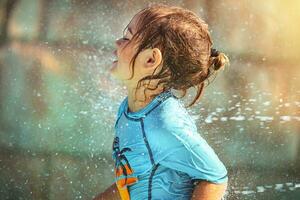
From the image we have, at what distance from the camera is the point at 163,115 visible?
2006 mm

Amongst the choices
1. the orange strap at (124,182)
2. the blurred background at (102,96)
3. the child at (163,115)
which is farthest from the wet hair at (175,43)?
the blurred background at (102,96)

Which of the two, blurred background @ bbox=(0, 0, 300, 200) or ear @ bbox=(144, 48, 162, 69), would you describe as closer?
ear @ bbox=(144, 48, 162, 69)

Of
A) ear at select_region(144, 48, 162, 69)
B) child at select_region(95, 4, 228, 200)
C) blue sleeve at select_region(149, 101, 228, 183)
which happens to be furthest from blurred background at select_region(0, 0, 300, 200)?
blue sleeve at select_region(149, 101, 228, 183)

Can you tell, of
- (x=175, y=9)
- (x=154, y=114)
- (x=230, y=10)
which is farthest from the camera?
(x=230, y=10)

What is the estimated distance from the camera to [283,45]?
125 inches

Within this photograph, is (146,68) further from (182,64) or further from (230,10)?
(230,10)

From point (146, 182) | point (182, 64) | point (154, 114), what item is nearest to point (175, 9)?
point (182, 64)

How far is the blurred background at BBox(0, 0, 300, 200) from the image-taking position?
314 cm

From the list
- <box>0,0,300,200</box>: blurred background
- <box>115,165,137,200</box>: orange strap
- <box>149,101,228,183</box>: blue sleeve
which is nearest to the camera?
<box>149,101,228,183</box>: blue sleeve

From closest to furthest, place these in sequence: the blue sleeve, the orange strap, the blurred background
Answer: the blue sleeve < the orange strap < the blurred background

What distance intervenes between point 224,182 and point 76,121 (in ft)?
4.31

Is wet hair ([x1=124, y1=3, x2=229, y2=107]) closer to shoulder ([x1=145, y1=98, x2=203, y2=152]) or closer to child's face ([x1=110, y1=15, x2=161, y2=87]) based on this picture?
child's face ([x1=110, y1=15, x2=161, y2=87])

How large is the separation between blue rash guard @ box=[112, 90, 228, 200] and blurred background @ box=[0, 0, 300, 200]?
1.08m

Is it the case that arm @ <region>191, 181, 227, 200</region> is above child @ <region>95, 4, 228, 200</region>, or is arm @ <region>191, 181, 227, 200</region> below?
below
